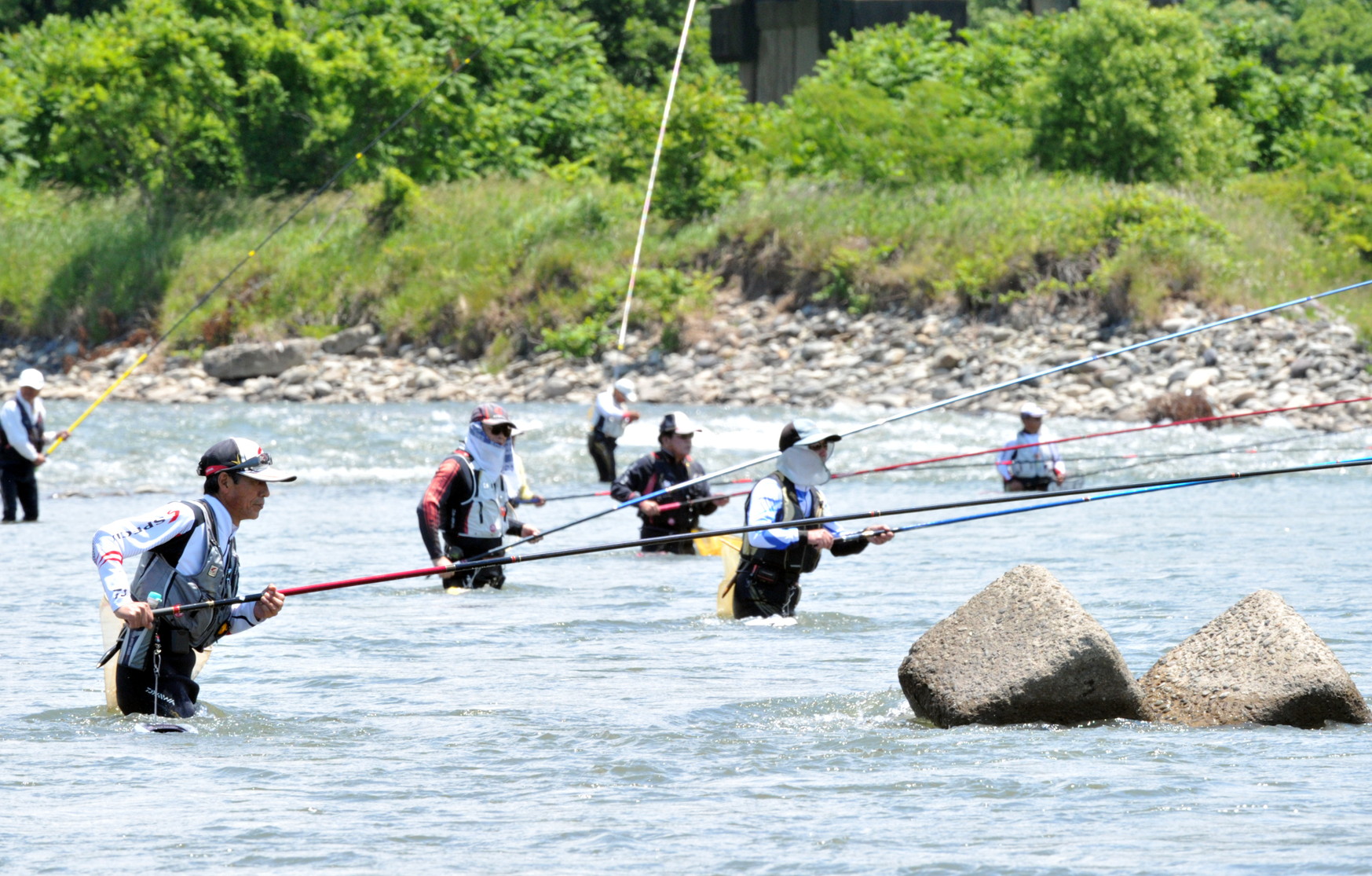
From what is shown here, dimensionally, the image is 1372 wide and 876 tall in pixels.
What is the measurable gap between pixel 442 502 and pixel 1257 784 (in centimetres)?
577

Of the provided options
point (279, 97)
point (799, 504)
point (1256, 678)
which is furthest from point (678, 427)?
point (279, 97)

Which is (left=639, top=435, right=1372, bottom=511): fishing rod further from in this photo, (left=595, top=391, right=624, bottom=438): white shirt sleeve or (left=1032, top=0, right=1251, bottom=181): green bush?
(left=1032, top=0, right=1251, bottom=181): green bush

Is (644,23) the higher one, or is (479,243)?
(644,23)

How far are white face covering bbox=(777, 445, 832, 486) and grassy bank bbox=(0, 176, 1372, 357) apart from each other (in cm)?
2450

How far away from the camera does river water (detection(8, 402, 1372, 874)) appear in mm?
5734

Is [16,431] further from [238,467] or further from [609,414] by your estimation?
[238,467]

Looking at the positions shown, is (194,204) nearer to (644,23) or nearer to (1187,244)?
(644,23)

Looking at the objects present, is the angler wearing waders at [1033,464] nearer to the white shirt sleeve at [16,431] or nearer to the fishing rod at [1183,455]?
the fishing rod at [1183,455]

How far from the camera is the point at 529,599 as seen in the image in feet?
40.2

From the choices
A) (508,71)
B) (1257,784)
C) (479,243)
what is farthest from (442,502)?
(508,71)

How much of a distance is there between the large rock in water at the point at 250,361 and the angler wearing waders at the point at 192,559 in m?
29.9

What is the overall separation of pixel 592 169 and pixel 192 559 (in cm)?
3791

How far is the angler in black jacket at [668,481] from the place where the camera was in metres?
12.9

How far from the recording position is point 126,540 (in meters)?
6.62
